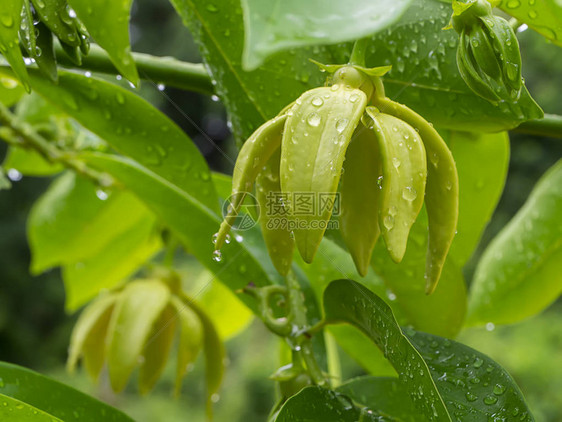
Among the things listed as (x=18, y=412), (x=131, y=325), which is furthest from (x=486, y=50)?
(x=131, y=325)

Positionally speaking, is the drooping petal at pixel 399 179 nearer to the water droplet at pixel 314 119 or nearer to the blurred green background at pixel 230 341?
the water droplet at pixel 314 119

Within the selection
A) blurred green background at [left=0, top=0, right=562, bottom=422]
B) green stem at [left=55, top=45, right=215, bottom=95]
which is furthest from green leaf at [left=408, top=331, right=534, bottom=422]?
blurred green background at [left=0, top=0, right=562, bottom=422]

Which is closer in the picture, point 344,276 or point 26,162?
point 344,276

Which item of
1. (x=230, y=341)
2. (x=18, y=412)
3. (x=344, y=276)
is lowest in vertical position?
(x=230, y=341)

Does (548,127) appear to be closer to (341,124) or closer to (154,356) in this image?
(341,124)

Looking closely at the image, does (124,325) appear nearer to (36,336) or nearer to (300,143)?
(300,143)

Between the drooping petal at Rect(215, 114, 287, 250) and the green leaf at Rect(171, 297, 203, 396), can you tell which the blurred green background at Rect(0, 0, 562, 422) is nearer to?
the green leaf at Rect(171, 297, 203, 396)
